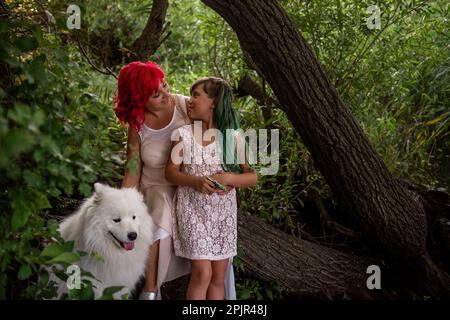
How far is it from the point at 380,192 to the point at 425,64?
1.65 m

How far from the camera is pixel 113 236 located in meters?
3.13

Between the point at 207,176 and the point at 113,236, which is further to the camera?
the point at 207,176

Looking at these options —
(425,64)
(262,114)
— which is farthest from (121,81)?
(425,64)

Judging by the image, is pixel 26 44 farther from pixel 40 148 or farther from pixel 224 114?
→ pixel 224 114

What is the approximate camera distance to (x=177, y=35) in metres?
7.96

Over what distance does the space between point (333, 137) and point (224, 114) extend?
3.08 ft

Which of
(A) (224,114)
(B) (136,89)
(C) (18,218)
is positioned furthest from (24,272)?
(A) (224,114)

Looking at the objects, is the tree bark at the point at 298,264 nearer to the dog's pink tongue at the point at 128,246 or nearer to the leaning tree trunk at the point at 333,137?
the leaning tree trunk at the point at 333,137

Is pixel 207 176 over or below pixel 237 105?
below

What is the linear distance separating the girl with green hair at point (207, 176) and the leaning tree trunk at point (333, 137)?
1.66 ft

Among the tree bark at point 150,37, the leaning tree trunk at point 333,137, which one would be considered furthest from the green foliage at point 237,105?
the leaning tree trunk at point 333,137

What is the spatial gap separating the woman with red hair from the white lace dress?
81 mm

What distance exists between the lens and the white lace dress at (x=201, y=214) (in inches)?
133
